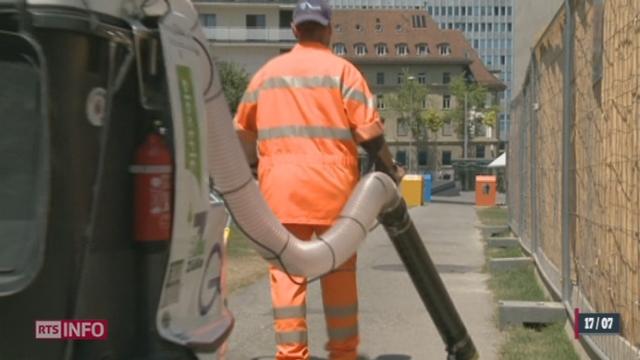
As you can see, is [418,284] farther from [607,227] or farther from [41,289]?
[41,289]

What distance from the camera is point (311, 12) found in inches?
190

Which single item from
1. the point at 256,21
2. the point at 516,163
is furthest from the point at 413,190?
the point at 256,21

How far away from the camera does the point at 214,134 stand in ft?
9.91

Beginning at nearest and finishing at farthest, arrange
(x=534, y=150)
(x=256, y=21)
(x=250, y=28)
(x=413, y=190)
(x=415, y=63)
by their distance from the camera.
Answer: (x=534, y=150)
(x=413, y=190)
(x=250, y=28)
(x=256, y=21)
(x=415, y=63)

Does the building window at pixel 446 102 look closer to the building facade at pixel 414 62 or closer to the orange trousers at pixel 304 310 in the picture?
the building facade at pixel 414 62

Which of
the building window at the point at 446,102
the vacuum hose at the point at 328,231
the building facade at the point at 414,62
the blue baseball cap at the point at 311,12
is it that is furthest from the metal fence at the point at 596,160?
the building window at the point at 446,102

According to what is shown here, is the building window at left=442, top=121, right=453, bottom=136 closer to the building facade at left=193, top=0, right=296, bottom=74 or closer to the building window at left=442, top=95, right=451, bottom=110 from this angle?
the building window at left=442, top=95, right=451, bottom=110

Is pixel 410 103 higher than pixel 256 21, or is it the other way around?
pixel 256 21

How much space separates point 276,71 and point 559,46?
4.01 metres

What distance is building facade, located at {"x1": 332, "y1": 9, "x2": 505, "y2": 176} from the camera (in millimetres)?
98688

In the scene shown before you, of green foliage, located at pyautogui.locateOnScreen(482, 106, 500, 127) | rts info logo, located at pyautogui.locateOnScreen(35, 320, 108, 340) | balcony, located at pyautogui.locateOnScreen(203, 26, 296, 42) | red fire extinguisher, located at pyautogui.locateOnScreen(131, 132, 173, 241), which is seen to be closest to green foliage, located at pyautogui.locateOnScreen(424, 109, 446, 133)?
green foliage, located at pyautogui.locateOnScreen(482, 106, 500, 127)

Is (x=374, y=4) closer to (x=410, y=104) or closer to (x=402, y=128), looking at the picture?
(x=402, y=128)

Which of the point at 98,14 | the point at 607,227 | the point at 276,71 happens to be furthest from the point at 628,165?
the point at 98,14

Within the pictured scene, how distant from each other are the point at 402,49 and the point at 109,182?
10247cm
